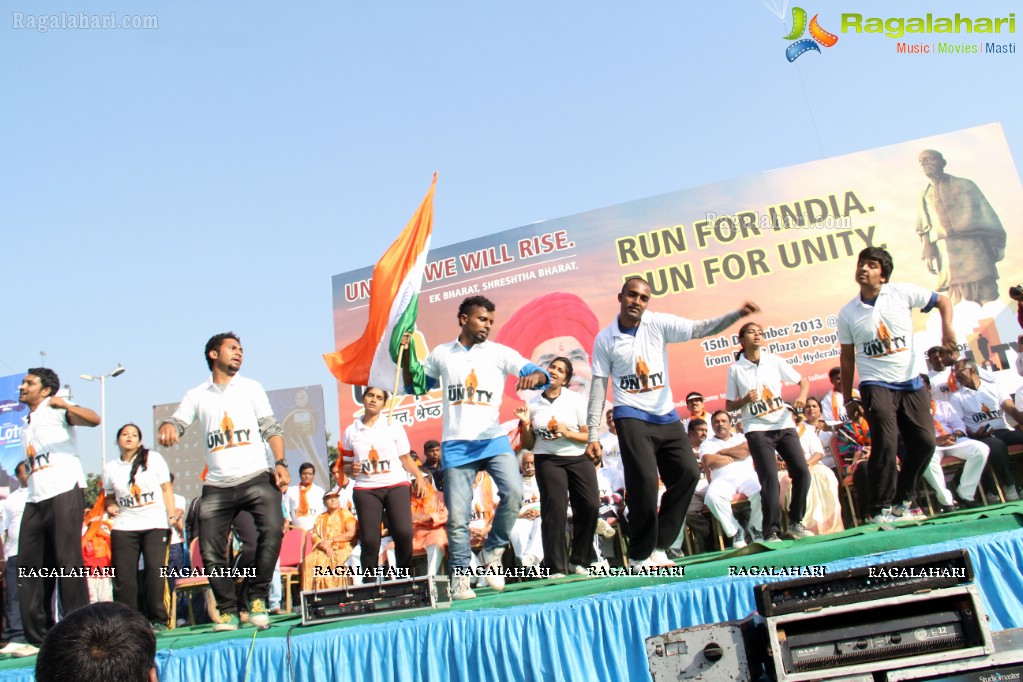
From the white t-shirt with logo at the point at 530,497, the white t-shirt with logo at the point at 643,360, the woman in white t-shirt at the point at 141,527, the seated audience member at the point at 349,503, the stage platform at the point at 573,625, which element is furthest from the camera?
the white t-shirt with logo at the point at 530,497

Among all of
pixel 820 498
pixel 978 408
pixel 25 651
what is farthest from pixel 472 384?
pixel 978 408

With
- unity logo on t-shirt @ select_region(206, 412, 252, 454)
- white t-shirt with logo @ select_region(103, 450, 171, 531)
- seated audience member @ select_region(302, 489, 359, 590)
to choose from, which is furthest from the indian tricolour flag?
seated audience member @ select_region(302, 489, 359, 590)

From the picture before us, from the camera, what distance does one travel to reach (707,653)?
3012 mm

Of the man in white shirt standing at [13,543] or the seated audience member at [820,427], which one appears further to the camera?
the seated audience member at [820,427]

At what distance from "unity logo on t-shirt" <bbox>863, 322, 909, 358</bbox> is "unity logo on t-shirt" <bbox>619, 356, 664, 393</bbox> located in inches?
70.4

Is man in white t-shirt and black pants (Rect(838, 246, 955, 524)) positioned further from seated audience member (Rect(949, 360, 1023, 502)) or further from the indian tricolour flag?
the indian tricolour flag

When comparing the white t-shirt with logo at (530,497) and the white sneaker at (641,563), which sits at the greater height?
the white t-shirt with logo at (530,497)

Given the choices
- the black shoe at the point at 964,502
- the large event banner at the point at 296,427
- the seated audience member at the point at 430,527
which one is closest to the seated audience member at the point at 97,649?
the seated audience member at the point at 430,527

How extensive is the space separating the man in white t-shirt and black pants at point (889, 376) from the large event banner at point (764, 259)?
281 inches

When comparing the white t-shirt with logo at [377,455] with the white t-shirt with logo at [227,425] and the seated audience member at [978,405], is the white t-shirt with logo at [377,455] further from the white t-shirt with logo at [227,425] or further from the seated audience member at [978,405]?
the seated audience member at [978,405]

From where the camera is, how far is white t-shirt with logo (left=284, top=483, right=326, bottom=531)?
1061 cm

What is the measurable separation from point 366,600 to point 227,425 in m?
1.67

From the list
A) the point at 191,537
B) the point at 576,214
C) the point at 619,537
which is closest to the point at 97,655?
the point at 619,537

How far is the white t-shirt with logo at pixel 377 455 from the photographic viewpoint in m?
7.30
